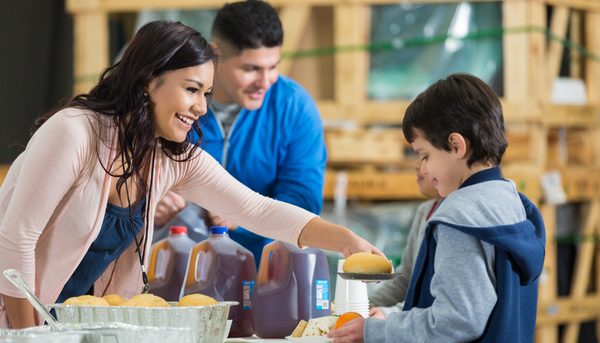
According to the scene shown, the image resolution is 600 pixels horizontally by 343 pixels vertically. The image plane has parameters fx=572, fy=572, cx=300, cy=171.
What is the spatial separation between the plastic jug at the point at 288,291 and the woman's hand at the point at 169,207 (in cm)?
56

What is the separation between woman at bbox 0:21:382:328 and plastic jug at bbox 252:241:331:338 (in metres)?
0.06

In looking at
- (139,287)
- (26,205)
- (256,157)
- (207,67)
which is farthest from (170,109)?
(256,157)

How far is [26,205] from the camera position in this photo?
1271mm

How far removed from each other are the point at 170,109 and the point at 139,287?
1.71ft

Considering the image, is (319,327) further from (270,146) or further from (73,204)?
(270,146)

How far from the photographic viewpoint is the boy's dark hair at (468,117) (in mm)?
1234

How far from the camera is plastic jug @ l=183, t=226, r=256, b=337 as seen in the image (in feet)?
4.89

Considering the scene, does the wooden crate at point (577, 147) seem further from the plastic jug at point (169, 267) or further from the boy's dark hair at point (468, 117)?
the plastic jug at point (169, 267)

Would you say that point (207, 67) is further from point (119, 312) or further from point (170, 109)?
point (119, 312)

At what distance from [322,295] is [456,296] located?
1.55 ft

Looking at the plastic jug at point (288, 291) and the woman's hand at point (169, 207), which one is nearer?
the plastic jug at point (288, 291)

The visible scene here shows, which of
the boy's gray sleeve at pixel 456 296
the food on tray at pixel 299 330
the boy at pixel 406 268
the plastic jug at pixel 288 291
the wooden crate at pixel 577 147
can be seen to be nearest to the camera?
the boy's gray sleeve at pixel 456 296

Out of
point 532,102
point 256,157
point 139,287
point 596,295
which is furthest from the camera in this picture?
point 596,295

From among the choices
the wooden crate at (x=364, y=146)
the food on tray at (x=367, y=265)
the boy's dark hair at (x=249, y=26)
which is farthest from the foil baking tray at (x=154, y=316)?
the wooden crate at (x=364, y=146)
